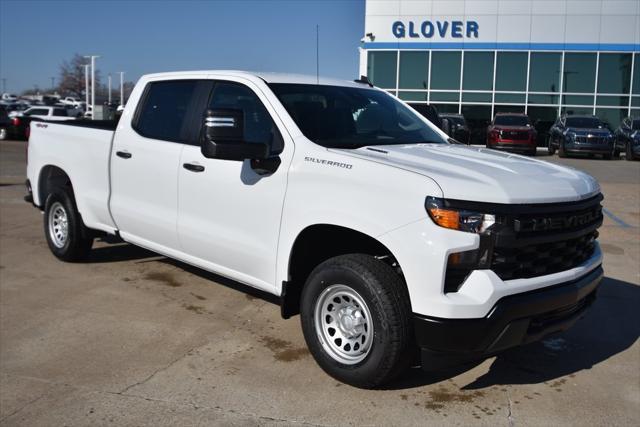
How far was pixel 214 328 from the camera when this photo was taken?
5105 mm

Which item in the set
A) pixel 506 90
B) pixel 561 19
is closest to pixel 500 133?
pixel 506 90

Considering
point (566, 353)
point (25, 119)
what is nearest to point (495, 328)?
point (566, 353)

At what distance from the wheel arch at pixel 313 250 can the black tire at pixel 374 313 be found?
0.23 meters

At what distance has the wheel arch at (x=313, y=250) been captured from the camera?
418cm

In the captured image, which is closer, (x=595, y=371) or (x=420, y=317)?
(x=420, y=317)

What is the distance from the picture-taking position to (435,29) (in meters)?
30.5

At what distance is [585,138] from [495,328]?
865 inches

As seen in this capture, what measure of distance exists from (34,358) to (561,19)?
30.1 metres

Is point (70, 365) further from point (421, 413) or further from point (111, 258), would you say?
point (111, 258)

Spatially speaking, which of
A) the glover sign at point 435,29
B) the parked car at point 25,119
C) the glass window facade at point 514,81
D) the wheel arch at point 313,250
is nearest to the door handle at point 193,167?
the wheel arch at point 313,250

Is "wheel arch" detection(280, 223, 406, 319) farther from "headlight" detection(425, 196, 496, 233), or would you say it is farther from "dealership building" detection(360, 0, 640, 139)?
"dealership building" detection(360, 0, 640, 139)

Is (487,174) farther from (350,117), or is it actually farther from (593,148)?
(593,148)

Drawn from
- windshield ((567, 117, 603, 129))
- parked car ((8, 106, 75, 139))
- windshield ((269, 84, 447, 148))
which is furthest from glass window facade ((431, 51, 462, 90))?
windshield ((269, 84, 447, 148))

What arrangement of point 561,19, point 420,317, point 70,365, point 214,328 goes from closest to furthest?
point 420,317 < point 70,365 < point 214,328 < point 561,19
